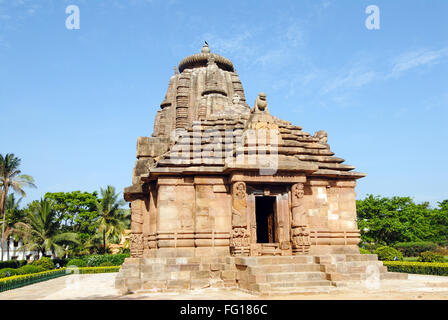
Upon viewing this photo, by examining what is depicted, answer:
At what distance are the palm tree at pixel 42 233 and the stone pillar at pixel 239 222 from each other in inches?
1160

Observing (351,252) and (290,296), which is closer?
(290,296)

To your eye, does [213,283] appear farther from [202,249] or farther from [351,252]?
[351,252]

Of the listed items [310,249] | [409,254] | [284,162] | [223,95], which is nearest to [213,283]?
[310,249]

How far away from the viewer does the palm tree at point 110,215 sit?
42.2 m

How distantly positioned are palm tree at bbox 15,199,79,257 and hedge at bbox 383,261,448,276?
98.3 ft

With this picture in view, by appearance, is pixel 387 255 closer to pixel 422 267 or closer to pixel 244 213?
pixel 422 267

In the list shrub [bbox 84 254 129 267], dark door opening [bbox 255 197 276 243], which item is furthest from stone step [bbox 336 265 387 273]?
shrub [bbox 84 254 129 267]

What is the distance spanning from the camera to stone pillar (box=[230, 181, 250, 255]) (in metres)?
13.4

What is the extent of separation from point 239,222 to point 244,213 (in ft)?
1.22

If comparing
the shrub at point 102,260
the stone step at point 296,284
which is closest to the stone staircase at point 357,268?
the stone step at point 296,284

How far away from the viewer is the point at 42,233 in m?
37.8

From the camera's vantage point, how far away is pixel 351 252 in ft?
50.6

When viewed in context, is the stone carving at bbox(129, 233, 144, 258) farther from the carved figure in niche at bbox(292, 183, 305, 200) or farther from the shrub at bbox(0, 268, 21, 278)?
the shrub at bbox(0, 268, 21, 278)
